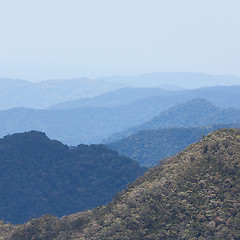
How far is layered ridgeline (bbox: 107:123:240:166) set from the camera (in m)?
132

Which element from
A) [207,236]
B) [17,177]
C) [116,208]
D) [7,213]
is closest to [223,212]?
[207,236]

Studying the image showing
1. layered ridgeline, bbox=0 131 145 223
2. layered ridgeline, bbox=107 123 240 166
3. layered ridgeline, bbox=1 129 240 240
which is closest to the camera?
layered ridgeline, bbox=1 129 240 240

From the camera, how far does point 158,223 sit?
1403 inches

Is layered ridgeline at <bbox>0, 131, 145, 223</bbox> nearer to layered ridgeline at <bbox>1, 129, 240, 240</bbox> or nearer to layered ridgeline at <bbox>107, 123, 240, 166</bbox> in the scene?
layered ridgeline at <bbox>107, 123, 240, 166</bbox>

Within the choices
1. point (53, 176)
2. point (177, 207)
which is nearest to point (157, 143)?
point (53, 176)

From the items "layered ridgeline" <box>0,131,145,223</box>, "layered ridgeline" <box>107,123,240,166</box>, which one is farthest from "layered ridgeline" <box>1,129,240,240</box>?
"layered ridgeline" <box>107,123,240,166</box>

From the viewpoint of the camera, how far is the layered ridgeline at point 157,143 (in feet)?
433

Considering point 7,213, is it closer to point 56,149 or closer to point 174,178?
point 56,149

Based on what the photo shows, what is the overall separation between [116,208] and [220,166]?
9.50m

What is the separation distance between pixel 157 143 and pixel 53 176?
5025cm

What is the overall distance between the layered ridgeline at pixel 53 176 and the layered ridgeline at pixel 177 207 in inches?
1807

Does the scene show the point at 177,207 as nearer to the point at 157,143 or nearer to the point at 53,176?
the point at 53,176

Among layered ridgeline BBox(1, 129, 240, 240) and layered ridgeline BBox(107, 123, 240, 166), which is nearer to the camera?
layered ridgeline BBox(1, 129, 240, 240)

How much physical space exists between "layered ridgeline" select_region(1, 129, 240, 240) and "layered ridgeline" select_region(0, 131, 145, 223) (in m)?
45.9
